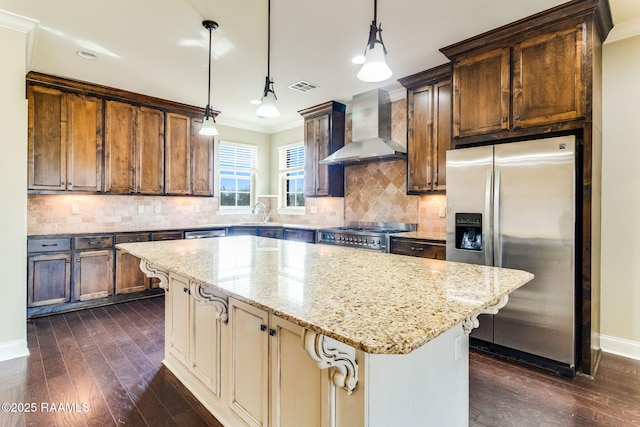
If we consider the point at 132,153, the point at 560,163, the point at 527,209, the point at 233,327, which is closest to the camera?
the point at 233,327

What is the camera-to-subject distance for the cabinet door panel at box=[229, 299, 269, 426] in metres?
1.58

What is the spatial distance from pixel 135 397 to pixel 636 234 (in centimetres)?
407

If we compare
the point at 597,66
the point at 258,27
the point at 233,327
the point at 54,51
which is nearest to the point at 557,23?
the point at 597,66

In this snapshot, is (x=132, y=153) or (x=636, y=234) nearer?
(x=636, y=234)

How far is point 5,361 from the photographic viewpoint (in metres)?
2.66

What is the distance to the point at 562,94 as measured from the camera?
2.52 m

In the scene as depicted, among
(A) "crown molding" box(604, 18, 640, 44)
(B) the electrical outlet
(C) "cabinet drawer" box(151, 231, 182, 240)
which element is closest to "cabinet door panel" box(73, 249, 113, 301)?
(C) "cabinet drawer" box(151, 231, 182, 240)

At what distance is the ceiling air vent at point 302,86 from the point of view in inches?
161

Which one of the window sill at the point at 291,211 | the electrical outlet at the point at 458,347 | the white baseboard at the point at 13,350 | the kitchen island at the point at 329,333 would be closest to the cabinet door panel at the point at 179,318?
the kitchen island at the point at 329,333

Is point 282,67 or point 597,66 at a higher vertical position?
point 282,67

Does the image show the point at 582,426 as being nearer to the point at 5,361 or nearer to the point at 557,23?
the point at 557,23

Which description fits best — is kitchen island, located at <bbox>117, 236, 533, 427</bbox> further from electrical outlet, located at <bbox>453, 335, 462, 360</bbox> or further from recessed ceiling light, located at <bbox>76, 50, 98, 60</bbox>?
recessed ceiling light, located at <bbox>76, 50, 98, 60</bbox>

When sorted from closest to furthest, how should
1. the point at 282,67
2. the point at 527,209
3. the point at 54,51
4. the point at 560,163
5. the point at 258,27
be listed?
the point at 560,163
the point at 527,209
the point at 258,27
the point at 54,51
the point at 282,67

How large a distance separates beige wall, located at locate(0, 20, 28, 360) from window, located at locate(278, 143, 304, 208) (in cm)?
386
